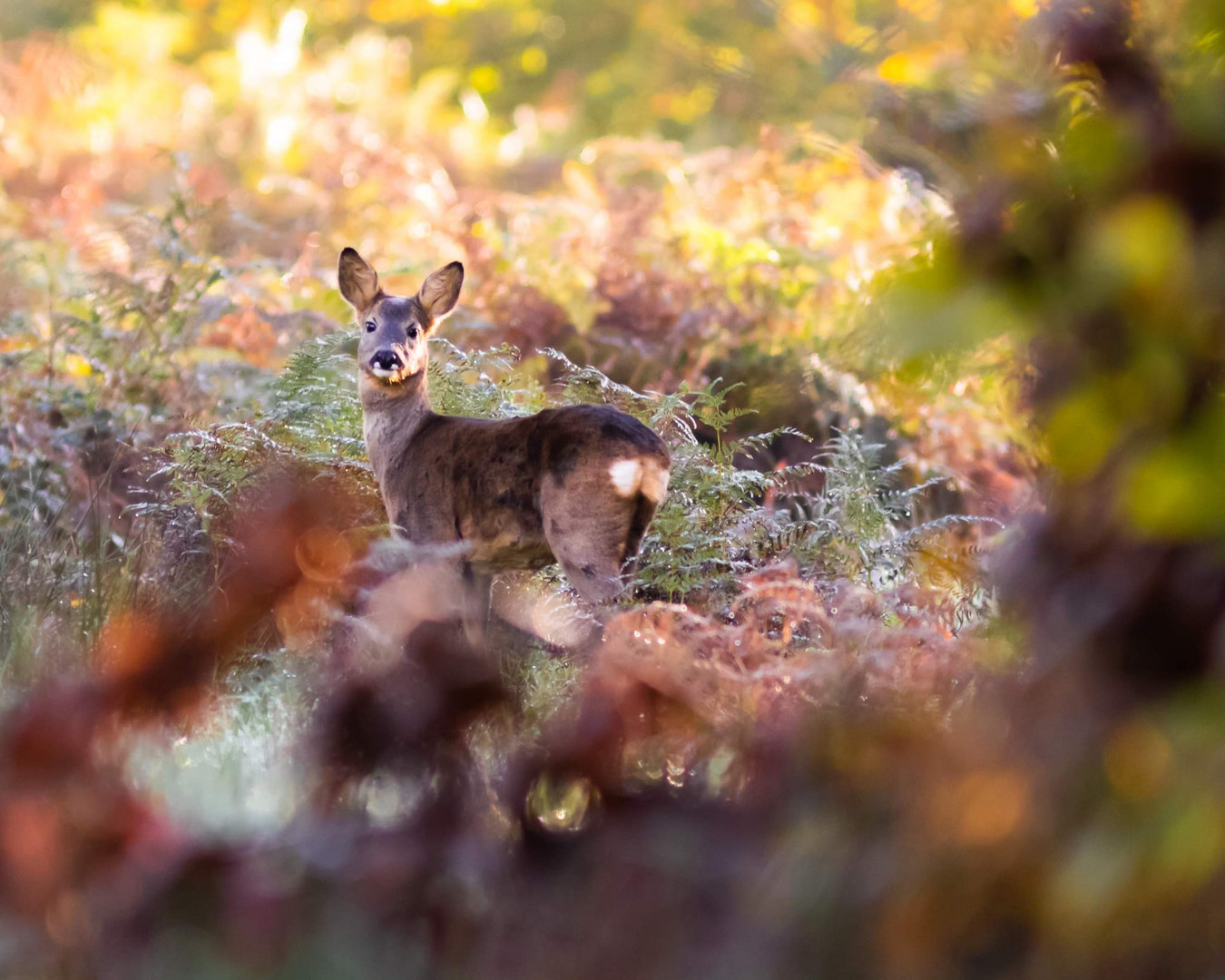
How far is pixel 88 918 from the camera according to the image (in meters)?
1.71

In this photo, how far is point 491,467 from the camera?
19.9 feet

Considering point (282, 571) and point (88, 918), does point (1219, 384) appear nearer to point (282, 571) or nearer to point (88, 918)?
point (282, 571)

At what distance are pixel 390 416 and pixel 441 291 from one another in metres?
0.60

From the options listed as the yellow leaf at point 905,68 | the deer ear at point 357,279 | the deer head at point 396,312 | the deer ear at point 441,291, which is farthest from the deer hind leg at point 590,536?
the yellow leaf at point 905,68

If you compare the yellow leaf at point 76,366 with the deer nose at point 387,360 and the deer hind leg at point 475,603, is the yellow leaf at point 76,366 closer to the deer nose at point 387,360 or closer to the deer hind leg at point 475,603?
the deer nose at point 387,360

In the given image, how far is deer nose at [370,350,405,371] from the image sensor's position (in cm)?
640

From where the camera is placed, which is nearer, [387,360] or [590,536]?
[590,536]

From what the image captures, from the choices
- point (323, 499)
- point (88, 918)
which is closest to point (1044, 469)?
point (323, 499)

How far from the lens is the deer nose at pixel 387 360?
21.0 feet

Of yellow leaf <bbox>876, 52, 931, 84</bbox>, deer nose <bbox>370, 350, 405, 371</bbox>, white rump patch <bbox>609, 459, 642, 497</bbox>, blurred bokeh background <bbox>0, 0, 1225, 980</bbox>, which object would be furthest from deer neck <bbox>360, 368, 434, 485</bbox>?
yellow leaf <bbox>876, 52, 931, 84</bbox>

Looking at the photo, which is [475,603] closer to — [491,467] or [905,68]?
[491,467]

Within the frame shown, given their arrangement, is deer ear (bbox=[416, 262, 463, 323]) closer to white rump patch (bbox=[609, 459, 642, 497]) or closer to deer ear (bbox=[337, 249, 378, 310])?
deer ear (bbox=[337, 249, 378, 310])

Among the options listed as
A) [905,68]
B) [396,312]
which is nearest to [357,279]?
[396,312]

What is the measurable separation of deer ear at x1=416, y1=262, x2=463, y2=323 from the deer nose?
387mm
